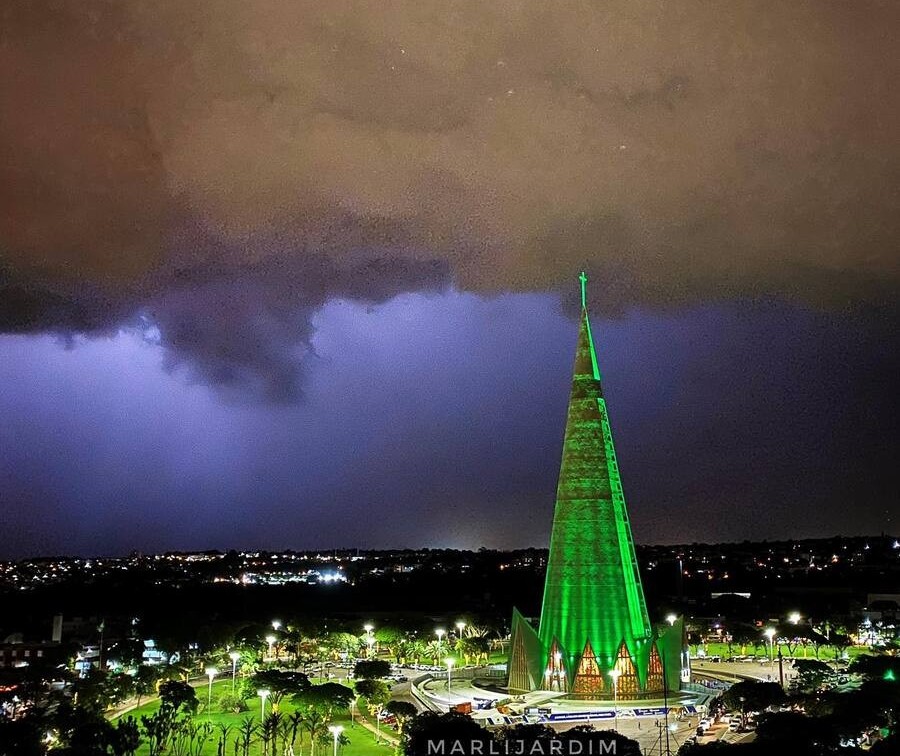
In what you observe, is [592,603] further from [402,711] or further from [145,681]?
[145,681]

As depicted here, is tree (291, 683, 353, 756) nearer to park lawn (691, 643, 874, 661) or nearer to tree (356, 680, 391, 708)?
tree (356, 680, 391, 708)

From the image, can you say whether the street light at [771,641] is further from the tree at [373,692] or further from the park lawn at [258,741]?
the park lawn at [258,741]

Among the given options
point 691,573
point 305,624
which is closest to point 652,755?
point 305,624

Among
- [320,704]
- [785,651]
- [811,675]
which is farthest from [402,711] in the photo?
[785,651]

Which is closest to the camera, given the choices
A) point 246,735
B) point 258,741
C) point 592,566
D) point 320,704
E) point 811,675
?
point 246,735

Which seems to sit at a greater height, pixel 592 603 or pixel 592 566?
pixel 592 566
